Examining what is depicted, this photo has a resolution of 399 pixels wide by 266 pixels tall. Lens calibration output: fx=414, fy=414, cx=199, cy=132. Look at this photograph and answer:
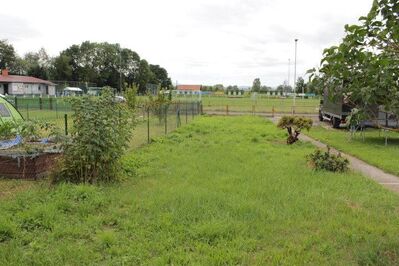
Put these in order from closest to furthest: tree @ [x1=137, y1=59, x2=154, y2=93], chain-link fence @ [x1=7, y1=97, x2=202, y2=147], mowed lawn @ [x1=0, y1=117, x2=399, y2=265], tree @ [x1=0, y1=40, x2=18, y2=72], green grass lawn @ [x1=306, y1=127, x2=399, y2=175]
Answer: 1. mowed lawn @ [x1=0, y1=117, x2=399, y2=265]
2. green grass lawn @ [x1=306, y1=127, x2=399, y2=175]
3. chain-link fence @ [x1=7, y1=97, x2=202, y2=147]
4. tree @ [x1=0, y1=40, x2=18, y2=72]
5. tree @ [x1=137, y1=59, x2=154, y2=93]

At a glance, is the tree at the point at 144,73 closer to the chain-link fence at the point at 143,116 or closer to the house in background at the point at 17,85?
the house in background at the point at 17,85

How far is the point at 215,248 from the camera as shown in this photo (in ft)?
15.5

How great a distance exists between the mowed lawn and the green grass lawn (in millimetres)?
2705

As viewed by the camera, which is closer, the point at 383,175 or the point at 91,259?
the point at 91,259

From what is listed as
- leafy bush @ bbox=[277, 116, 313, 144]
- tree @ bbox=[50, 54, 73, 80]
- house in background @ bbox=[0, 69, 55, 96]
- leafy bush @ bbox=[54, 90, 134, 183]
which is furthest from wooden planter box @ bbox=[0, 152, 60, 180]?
tree @ bbox=[50, 54, 73, 80]

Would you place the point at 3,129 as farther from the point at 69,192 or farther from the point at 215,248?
the point at 215,248

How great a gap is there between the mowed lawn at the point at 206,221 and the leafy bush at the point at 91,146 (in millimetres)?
525

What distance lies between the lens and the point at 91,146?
25.5 feet

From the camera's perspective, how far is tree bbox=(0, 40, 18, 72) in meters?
95.8

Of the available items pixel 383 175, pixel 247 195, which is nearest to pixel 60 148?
pixel 247 195

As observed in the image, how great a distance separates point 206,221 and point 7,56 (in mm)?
103095

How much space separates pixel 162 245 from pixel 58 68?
306ft

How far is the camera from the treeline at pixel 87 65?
92.8 meters

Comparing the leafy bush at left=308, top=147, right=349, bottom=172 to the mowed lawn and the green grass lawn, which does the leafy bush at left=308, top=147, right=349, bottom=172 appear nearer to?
the mowed lawn
